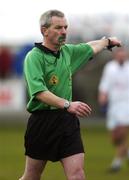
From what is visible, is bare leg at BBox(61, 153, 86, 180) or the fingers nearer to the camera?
the fingers

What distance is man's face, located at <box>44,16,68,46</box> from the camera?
10430 millimetres

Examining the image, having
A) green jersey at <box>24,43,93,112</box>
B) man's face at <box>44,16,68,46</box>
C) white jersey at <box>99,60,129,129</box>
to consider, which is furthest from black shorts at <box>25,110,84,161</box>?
white jersey at <box>99,60,129,129</box>

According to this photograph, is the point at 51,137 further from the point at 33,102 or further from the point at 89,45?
the point at 89,45

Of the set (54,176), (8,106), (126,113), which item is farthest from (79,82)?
(54,176)

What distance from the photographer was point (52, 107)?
1048 centimetres

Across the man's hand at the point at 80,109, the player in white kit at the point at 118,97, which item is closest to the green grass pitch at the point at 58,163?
the player in white kit at the point at 118,97

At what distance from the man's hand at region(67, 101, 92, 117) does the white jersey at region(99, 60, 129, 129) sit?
8.47 metres

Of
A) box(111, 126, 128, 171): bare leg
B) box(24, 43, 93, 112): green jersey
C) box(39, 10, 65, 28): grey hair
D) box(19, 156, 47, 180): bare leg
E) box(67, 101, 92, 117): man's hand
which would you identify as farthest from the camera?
box(111, 126, 128, 171): bare leg

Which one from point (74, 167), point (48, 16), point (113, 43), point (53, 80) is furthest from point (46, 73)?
point (113, 43)

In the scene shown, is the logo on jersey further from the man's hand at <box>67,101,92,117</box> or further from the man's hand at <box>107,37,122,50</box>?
the man's hand at <box>107,37,122,50</box>

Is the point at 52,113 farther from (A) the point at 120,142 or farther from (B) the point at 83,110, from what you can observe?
(A) the point at 120,142

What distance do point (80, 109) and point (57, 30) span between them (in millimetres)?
1147

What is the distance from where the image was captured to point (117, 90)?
61.0ft

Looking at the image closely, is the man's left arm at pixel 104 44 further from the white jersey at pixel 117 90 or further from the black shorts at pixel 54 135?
the white jersey at pixel 117 90
